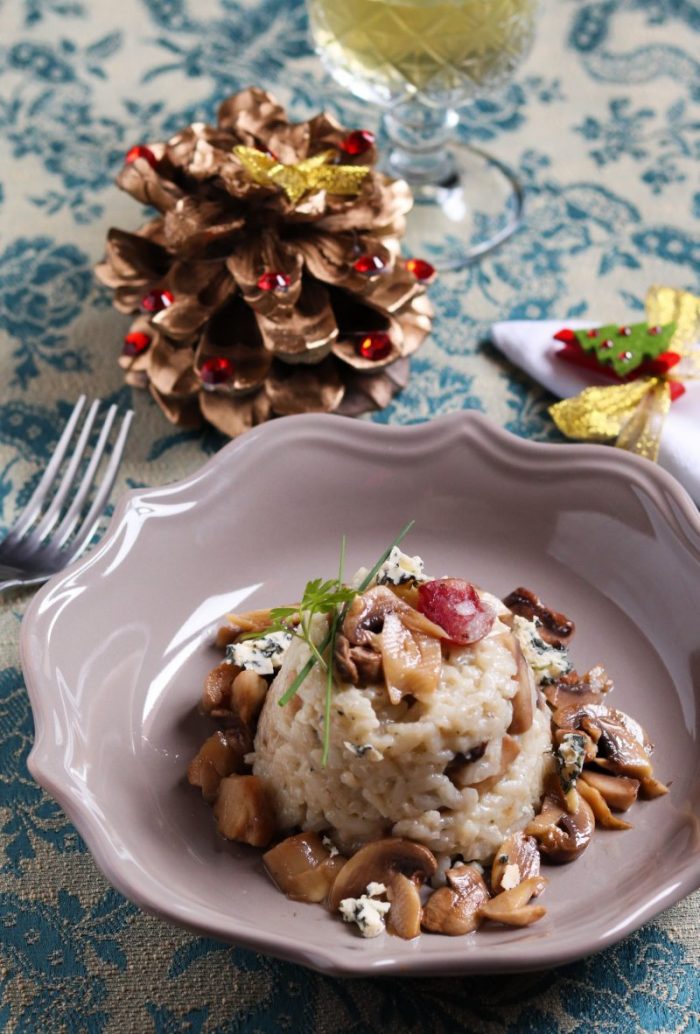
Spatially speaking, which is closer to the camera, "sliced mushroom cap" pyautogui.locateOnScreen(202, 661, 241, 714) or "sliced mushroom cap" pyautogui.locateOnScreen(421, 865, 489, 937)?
"sliced mushroom cap" pyautogui.locateOnScreen(421, 865, 489, 937)

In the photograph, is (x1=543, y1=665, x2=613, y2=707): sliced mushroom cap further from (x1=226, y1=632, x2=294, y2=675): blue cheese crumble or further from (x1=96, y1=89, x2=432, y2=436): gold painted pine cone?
(x1=96, y1=89, x2=432, y2=436): gold painted pine cone

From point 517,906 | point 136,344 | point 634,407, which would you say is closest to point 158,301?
point 136,344

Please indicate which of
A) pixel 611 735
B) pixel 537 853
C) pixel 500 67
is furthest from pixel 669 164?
pixel 537 853

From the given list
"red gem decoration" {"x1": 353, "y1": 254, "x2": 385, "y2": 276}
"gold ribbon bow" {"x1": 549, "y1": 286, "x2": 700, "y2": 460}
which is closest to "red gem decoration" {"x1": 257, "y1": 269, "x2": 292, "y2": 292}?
"red gem decoration" {"x1": 353, "y1": 254, "x2": 385, "y2": 276}

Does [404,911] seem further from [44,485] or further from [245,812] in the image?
[44,485]

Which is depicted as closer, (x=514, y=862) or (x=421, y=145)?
(x=514, y=862)

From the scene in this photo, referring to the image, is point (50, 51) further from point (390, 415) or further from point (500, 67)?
point (390, 415)

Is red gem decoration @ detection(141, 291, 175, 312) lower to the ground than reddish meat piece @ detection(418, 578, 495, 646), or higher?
lower
